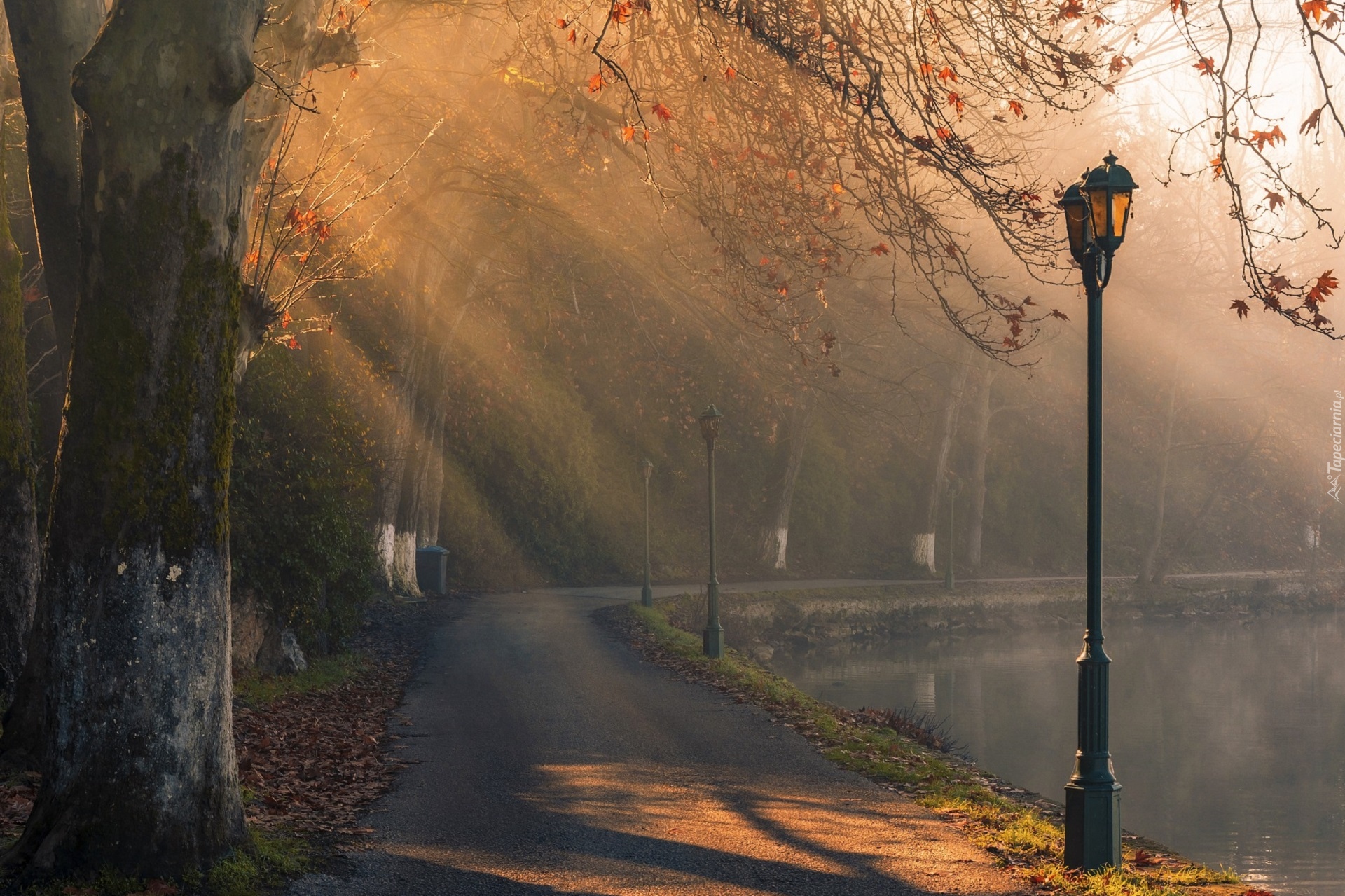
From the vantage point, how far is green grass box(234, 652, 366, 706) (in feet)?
46.7

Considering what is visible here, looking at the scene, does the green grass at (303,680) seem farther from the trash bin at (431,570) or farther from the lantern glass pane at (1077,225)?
the trash bin at (431,570)

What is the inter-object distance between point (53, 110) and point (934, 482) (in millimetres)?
36430

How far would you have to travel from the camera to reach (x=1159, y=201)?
4169cm

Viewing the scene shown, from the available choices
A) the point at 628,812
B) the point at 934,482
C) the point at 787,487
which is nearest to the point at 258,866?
the point at 628,812

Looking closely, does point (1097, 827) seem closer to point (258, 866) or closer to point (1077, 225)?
point (1077, 225)

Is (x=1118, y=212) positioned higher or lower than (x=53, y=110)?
lower

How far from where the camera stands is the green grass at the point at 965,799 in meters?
7.81

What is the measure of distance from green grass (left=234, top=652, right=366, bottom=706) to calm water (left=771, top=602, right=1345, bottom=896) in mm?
9430

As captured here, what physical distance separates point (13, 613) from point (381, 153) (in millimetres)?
13290

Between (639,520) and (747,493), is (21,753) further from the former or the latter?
(747,493)

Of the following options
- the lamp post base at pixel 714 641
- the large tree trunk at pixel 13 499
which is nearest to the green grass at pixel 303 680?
the large tree trunk at pixel 13 499

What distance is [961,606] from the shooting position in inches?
1473

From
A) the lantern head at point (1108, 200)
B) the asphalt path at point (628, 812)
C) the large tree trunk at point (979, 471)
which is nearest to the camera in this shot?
the asphalt path at point (628, 812)

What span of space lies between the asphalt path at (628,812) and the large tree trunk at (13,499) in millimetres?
3364
